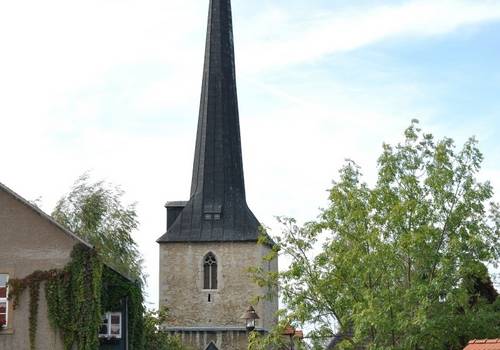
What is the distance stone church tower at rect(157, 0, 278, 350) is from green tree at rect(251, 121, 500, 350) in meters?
22.2

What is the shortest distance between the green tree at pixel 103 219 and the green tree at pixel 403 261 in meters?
14.8

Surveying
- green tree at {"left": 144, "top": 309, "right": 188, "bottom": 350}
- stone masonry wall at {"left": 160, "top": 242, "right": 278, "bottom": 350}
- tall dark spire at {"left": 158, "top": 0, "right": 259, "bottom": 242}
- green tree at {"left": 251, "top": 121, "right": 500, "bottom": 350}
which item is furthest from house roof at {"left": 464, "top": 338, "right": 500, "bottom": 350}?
tall dark spire at {"left": 158, "top": 0, "right": 259, "bottom": 242}

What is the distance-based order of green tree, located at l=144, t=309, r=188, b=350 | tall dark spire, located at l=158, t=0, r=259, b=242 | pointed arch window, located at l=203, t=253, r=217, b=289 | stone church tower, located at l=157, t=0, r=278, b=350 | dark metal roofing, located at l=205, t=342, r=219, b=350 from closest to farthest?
green tree, located at l=144, t=309, r=188, b=350 < dark metal roofing, located at l=205, t=342, r=219, b=350 < stone church tower, located at l=157, t=0, r=278, b=350 < pointed arch window, located at l=203, t=253, r=217, b=289 < tall dark spire, located at l=158, t=0, r=259, b=242

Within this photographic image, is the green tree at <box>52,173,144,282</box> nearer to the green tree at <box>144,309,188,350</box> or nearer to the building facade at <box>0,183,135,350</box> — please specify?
the green tree at <box>144,309,188,350</box>

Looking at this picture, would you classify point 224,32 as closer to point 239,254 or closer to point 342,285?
point 239,254

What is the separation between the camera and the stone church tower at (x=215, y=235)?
59.0m

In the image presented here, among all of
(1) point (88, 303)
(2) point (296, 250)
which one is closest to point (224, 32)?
(2) point (296, 250)

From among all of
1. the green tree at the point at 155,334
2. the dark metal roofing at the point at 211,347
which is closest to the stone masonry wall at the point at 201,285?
the dark metal roofing at the point at 211,347

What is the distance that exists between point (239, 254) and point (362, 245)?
25376 mm

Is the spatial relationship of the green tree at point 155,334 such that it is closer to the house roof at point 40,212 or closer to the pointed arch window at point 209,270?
the house roof at point 40,212

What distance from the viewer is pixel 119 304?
35.9 m

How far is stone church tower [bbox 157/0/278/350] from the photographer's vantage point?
58969mm

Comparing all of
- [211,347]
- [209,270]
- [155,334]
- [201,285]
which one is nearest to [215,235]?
[209,270]

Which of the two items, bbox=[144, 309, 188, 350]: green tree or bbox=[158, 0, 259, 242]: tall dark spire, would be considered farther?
bbox=[158, 0, 259, 242]: tall dark spire
